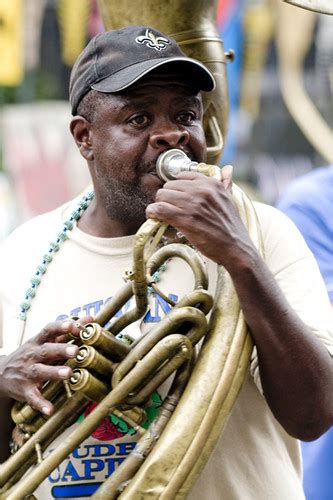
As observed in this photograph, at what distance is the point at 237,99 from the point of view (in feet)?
50.6

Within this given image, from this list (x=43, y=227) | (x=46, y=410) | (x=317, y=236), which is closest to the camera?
(x=46, y=410)

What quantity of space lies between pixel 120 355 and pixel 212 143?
95 cm

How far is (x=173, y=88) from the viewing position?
332 cm

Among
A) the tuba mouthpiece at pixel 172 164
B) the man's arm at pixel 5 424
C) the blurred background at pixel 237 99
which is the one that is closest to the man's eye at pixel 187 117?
the tuba mouthpiece at pixel 172 164

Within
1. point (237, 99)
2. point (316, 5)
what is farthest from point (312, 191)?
point (237, 99)

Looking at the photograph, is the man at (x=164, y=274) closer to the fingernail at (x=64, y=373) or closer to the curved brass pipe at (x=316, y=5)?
the fingernail at (x=64, y=373)

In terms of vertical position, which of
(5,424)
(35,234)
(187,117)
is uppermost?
(187,117)

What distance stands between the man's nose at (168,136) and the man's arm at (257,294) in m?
0.26

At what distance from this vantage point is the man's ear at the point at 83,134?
3.51 meters

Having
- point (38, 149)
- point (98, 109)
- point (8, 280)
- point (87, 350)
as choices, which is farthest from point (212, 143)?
point (38, 149)

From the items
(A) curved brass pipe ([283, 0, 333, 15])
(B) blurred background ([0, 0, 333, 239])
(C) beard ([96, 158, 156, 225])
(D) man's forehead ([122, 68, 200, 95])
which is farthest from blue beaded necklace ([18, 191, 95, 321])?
(B) blurred background ([0, 0, 333, 239])

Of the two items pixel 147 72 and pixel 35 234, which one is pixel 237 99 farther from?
pixel 147 72

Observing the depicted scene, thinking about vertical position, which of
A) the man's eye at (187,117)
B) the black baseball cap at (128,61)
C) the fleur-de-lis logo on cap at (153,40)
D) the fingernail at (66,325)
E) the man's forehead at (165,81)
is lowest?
the fingernail at (66,325)

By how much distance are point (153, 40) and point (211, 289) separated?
27.5 inches
